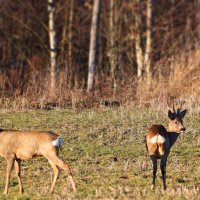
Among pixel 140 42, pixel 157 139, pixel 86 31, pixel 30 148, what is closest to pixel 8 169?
pixel 30 148

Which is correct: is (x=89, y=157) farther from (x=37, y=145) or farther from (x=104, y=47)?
(x=104, y=47)

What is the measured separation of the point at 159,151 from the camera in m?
10.1

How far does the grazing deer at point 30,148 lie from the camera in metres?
9.87

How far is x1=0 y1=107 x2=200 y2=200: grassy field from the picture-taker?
9906 millimetres

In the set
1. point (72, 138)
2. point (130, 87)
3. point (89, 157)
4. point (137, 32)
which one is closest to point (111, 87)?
point (130, 87)

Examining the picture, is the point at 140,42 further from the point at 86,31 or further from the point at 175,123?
the point at 175,123

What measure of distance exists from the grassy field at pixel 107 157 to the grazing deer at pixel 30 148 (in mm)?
311

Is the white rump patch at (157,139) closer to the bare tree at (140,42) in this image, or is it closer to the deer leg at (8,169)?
the deer leg at (8,169)

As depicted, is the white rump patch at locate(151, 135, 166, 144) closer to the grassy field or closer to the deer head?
the grassy field

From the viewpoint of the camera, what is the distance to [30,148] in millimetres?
10086

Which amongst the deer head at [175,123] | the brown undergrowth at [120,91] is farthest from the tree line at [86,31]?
the deer head at [175,123]

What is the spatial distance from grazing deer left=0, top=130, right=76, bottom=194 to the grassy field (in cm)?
31

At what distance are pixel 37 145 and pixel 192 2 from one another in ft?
89.4

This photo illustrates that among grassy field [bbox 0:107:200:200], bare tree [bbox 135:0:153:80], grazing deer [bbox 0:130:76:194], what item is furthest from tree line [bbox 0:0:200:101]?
grazing deer [bbox 0:130:76:194]
